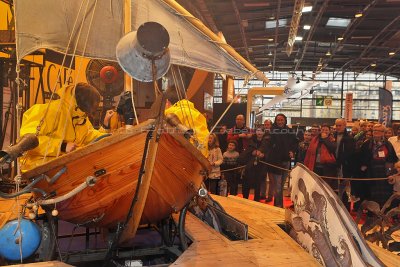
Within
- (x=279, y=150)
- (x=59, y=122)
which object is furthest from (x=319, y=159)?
(x=59, y=122)

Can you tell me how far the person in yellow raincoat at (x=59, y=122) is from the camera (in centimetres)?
279

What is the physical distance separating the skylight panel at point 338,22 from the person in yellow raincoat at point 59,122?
1316 cm

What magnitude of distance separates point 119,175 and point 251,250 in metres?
1.07

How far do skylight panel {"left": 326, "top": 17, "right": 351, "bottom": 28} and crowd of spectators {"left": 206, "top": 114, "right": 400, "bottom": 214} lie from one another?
27.7 ft

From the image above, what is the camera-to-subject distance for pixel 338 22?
15.0 m

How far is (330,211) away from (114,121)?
7.60 ft

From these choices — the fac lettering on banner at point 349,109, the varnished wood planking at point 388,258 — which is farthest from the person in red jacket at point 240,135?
the fac lettering on banner at point 349,109

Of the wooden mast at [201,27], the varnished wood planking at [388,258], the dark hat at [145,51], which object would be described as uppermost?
the wooden mast at [201,27]

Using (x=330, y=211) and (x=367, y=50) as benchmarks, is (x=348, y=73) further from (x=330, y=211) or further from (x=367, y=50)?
(x=330, y=211)

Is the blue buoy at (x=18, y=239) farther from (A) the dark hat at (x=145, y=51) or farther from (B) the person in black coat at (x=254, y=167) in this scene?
(B) the person in black coat at (x=254, y=167)

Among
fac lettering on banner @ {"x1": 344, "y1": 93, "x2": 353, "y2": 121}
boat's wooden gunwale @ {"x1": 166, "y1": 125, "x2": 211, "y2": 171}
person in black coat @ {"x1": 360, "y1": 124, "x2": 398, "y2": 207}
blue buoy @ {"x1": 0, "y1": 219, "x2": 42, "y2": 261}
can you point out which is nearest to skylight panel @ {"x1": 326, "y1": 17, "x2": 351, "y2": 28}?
fac lettering on banner @ {"x1": 344, "y1": 93, "x2": 353, "y2": 121}

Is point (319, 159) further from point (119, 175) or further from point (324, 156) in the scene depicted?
point (119, 175)

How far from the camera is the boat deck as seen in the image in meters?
2.59

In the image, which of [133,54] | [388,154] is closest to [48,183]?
[133,54]
